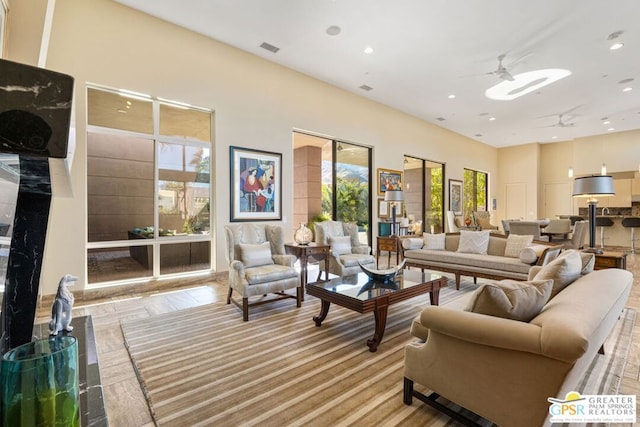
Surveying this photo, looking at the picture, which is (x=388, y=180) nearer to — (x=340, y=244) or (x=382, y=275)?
(x=340, y=244)

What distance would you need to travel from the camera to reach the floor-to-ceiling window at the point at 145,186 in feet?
13.6

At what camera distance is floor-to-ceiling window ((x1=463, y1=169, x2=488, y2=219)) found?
11172 mm

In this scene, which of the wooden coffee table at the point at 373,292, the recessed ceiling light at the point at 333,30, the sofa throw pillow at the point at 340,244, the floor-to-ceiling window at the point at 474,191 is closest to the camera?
the wooden coffee table at the point at 373,292

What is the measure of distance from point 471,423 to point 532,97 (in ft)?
25.9

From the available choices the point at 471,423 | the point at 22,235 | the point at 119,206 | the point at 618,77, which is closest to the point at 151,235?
the point at 119,206

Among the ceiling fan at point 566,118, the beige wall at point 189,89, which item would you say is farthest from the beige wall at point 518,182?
the beige wall at point 189,89

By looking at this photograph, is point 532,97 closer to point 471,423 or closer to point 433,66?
point 433,66

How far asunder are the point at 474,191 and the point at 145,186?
447 inches

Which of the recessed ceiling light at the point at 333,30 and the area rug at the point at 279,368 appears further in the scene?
the recessed ceiling light at the point at 333,30

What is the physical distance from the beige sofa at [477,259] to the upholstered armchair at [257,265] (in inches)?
96.1

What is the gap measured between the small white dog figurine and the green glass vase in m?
0.84

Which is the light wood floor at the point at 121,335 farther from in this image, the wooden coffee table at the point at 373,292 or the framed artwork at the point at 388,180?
the framed artwork at the point at 388,180

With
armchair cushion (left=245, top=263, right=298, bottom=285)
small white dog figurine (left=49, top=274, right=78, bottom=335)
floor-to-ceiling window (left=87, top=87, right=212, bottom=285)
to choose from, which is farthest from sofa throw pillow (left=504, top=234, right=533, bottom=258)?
small white dog figurine (left=49, top=274, right=78, bottom=335)

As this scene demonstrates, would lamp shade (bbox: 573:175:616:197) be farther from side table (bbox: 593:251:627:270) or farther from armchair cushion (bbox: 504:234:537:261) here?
armchair cushion (bbox: 504:234:537:261)
